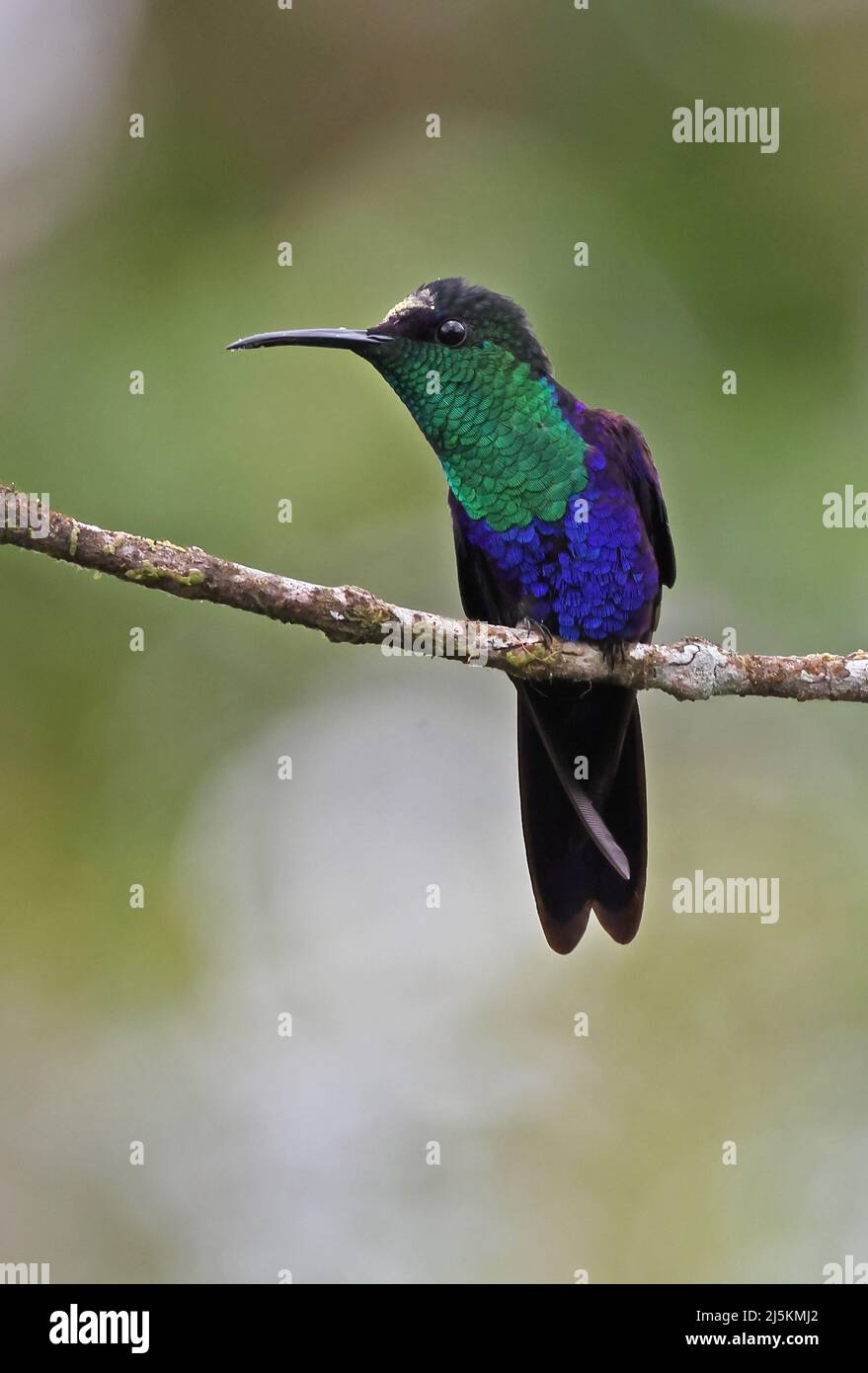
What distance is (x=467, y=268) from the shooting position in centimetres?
763

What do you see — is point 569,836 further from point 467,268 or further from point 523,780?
point 467,268

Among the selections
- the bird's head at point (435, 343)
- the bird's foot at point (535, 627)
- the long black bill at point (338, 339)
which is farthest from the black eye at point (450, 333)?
the bird's foot at point (535, 627)

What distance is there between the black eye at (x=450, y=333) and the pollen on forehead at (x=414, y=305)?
0.24 feet

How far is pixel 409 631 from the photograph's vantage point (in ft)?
12.0

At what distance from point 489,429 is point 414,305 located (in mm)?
484

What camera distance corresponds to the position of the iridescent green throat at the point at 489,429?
4.65m

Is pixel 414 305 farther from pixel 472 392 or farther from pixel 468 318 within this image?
pixel 472 392
